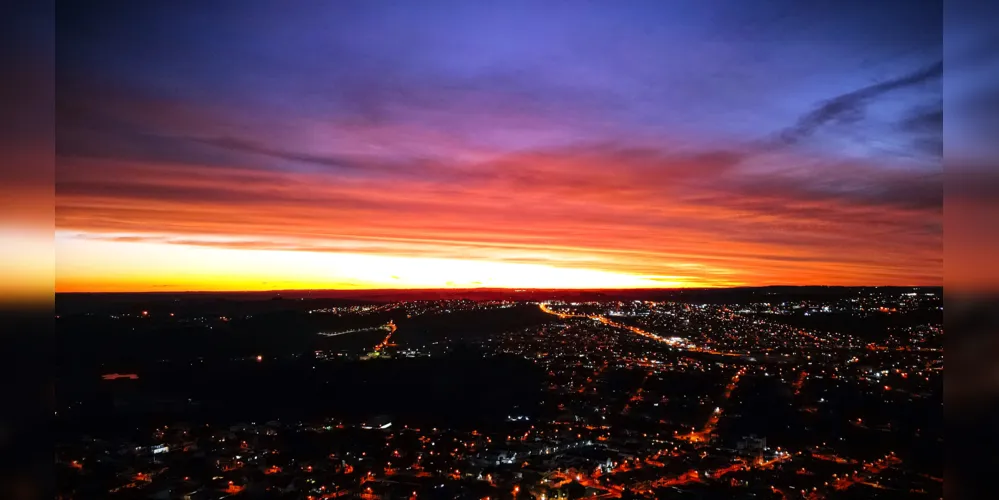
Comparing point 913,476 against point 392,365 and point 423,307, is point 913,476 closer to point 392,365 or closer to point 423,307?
point 392,365

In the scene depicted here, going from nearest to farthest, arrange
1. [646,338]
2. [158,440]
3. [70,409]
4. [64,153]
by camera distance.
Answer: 1. [64,153]
2. [158,440]
3. [70,409]
4. [646,338]

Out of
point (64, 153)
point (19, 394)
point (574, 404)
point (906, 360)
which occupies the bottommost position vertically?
point (574, 404)

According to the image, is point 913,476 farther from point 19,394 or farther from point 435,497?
point 19,394

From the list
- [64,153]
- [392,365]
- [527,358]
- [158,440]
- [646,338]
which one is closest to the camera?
[64,153]

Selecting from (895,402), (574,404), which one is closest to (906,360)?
(895,402)

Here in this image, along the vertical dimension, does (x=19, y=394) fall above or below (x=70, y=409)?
above

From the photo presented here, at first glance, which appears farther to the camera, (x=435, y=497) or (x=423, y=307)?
(x=423, y=307)
